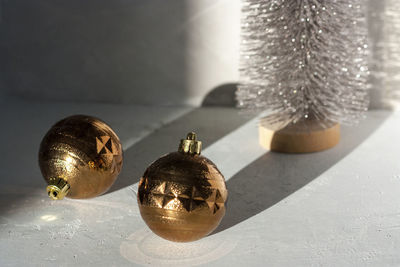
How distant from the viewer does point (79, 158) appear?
879mm

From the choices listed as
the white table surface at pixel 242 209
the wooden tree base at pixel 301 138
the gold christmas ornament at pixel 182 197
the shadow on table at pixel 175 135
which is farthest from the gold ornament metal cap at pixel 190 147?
the wooden tree base at pixel 301 138

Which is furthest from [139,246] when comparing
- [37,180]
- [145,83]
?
[145,83]

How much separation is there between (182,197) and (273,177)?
1.11ft

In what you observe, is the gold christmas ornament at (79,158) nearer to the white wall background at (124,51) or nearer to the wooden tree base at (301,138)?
the wooden tree base at (301,138)

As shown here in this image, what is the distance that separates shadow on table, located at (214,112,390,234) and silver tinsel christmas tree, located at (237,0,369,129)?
78mm

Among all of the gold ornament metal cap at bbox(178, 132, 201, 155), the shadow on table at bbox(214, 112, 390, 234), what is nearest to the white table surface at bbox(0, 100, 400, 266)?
the shadow on table at bbox(214, 112, 390, 234)

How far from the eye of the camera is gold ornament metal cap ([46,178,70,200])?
870 mm

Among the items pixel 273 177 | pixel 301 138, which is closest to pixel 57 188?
pixel 273 177

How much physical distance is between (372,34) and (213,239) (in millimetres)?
797

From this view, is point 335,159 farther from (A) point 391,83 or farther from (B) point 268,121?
(A) point 391,83

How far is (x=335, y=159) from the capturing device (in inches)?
44.3

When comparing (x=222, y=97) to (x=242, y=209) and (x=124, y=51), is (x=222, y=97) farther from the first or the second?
(x=242, y=209)

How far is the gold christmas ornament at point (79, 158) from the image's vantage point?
0.88 meters

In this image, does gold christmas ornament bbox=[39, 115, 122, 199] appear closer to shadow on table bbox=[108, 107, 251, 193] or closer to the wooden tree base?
shadow on table bbox=[108, 107, 251, 193]
